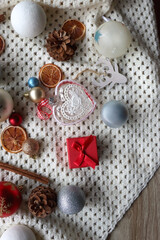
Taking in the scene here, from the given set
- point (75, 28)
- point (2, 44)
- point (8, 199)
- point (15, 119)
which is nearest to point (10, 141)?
point (15, 119)

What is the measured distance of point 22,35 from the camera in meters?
0.90

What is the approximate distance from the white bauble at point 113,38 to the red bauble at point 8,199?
0.49 meters

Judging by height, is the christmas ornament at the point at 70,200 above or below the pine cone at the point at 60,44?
below

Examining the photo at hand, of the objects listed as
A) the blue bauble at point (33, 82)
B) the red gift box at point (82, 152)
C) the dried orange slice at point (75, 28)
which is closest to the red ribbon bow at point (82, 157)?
Answer: the red gift box at point (82, 152)

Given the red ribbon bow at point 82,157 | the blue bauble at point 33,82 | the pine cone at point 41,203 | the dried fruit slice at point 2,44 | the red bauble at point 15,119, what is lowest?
the pine cone at point 41,203

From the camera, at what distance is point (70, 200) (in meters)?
0.85

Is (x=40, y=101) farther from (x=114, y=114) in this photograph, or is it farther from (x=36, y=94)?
(x=114, y=114)

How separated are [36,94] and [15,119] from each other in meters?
0.10

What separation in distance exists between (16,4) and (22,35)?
0.36ft

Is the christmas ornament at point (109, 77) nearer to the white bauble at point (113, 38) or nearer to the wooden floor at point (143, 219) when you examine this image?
the white bauble at point (113, 38)

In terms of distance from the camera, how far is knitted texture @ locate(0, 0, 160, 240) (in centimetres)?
93

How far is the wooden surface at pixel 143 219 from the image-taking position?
963 millimetres

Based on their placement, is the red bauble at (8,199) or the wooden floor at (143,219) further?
the wooden floor at (143,219)

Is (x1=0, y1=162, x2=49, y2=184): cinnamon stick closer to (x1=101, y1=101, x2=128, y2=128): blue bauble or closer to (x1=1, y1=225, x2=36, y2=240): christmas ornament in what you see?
(x1=1, y1=225, x2=36, y2=240): christmas ornament
